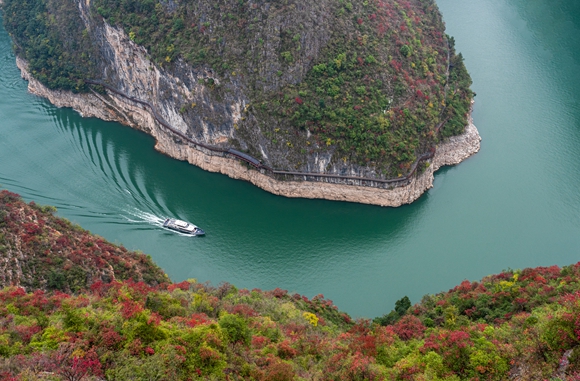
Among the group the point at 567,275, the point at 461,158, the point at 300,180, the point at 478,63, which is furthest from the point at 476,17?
the point at 567,275

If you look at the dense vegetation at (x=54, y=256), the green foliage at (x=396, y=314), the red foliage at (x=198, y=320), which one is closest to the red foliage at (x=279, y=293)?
the green foliage at (x=396, y=314)

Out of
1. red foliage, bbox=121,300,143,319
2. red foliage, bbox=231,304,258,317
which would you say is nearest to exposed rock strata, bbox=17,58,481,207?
red foliage, bbox=231,304,258,317

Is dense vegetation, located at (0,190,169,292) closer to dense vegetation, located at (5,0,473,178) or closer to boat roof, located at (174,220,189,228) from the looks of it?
boat roof, located at (174,220,189,228)

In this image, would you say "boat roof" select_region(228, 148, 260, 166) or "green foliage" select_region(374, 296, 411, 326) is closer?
"green foliage" select_region(374, 296, 411, 326)

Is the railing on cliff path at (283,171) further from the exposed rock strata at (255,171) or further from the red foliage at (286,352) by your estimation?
the red foliage at (286,352)

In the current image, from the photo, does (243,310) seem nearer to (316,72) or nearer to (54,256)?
(54,256)

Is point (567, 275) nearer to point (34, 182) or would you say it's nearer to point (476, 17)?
point (34, 182)
